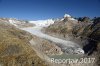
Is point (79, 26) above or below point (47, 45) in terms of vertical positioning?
above

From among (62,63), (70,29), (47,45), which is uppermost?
(70,29)

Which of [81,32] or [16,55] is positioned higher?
[81,32]

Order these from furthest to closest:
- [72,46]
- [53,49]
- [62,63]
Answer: [72,46], [53,49], [62,63]

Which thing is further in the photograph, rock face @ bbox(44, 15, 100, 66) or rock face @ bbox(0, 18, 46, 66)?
rock face @ bbox(44, 15, 100, 66)

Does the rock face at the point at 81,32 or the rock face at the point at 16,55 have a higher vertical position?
the rock face at the point at 81,32

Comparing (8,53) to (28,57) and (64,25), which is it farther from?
(64,25)

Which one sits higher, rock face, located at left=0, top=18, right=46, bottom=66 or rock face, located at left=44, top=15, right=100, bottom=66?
rock face, located at left=44, top=15, right=100, bottom=66

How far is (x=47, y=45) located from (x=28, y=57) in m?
48.6

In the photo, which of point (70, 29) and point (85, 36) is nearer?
point (85, 36)

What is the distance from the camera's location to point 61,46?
118 meters

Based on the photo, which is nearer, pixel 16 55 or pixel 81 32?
pixel 16 55

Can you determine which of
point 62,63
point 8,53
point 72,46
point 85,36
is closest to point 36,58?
point 8,53

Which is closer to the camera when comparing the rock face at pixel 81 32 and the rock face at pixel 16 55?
the rock face at pixel 16 55

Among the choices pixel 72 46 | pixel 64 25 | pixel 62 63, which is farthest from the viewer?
pixel 64 25
